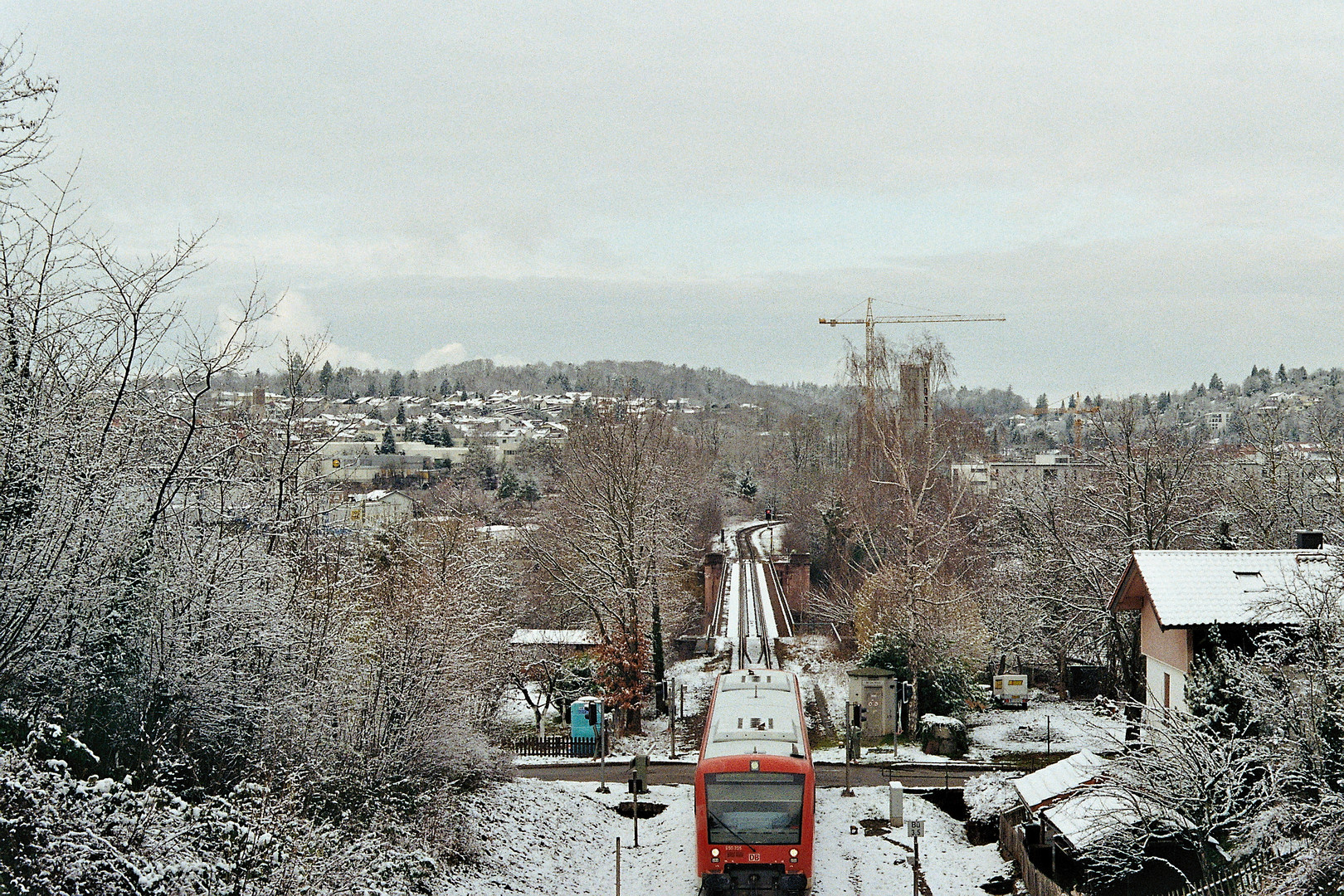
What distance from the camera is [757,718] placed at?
18297 millimetres

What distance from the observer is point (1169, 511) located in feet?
90.6

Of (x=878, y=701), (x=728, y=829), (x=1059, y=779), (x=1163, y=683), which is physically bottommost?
(x=878, y=701)

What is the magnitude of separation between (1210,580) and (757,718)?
9.37 metres

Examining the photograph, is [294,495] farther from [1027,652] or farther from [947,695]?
[1027,652]

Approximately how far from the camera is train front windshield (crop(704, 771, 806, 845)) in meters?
15.9

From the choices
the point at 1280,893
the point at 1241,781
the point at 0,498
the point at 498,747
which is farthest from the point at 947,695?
the point at 0,498

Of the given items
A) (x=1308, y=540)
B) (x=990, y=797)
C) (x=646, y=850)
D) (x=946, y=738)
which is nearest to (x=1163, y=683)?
(x=1308, y=540)

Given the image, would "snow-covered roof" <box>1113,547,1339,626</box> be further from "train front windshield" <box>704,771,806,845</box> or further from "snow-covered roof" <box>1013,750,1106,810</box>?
"train front windshield" <box>704,771,806,845</box>

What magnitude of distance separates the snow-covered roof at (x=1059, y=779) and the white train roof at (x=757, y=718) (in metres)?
4.00

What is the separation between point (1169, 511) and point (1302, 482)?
1062cm

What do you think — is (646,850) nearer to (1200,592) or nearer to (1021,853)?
(1021,853)

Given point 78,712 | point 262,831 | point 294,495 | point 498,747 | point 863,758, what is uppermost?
point 294,495

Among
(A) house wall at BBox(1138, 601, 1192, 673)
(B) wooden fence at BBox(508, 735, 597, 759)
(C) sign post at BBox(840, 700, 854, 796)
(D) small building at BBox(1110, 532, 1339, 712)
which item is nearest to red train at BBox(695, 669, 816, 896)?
(C) sign post at BBox(840, 700, 854, 796)

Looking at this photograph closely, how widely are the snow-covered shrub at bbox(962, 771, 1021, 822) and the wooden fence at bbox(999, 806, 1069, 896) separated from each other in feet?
1.04
